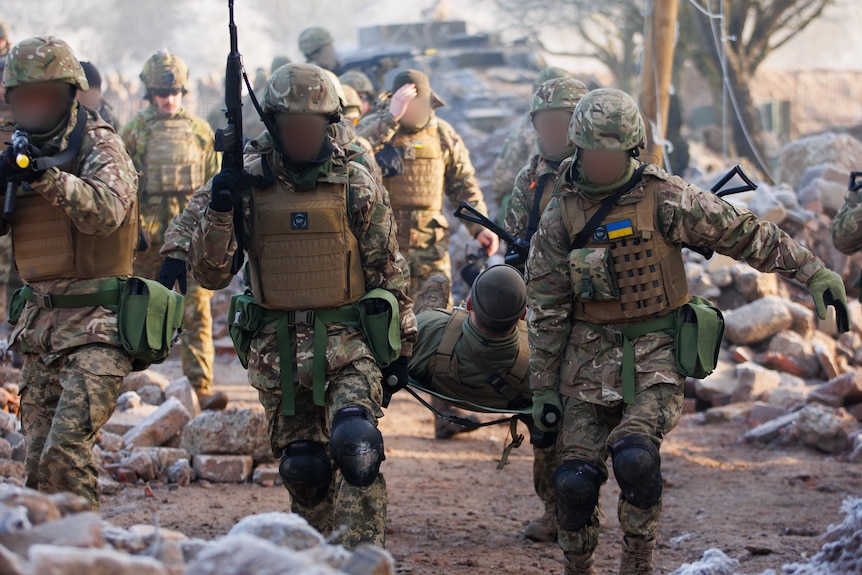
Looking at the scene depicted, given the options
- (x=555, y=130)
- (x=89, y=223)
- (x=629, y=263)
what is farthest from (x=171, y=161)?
(x=629, y=263)

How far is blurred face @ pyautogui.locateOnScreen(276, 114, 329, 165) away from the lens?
519 centimetres

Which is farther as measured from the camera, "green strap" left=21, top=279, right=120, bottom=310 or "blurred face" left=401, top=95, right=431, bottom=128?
"blurred face" left=401, top=95, right=431, bottom=128

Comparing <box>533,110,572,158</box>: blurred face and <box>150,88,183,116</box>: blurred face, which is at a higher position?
<box>150,88,183,116</box>: blurred face

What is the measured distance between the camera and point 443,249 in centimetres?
952

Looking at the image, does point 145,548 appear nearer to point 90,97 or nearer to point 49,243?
point 49,243

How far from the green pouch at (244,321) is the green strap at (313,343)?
0.28 ft

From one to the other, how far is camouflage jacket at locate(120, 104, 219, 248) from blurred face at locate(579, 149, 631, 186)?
5.31 m

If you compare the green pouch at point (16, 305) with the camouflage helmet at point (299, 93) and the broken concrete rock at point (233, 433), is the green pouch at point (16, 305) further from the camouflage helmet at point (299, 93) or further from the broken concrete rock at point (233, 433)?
the broken concrete rock at point (233, 433)

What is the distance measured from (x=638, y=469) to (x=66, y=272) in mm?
2639

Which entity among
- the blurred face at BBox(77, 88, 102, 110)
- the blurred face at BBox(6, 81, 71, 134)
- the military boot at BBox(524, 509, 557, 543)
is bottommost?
the military boot at BBox(524, 509, 557, 543)

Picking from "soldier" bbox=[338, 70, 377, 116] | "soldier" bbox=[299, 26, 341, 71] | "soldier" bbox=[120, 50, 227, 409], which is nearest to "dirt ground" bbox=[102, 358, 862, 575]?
"soldier" bbox=[120, 50, 227, 409]

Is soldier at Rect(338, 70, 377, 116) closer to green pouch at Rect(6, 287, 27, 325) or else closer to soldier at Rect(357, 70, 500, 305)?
soldier at Rect(357, 70, 500, 305)

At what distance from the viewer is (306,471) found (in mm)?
5277

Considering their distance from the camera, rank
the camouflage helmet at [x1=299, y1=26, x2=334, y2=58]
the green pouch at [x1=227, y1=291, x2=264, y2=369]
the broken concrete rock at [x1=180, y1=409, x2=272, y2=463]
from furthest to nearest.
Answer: the camouflage helmet at [x1=299, y1=26, x2=334, y2=58] → the broken concrete rock at [x1=180, y1=409, x2=272, y2=463] → the green pouch at [x1=227, y1=291, x2=264, y2=369]
